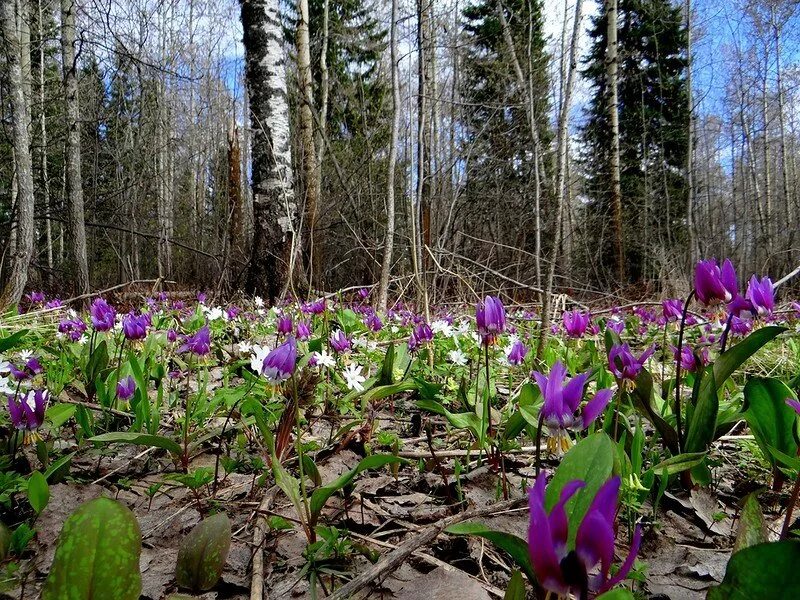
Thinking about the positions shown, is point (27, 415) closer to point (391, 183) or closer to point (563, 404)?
point (563, 404)

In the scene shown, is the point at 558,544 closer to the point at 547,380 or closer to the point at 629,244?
the point at 547,380

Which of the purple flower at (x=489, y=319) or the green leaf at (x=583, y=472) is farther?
the purple flower at (x=489, y=319)

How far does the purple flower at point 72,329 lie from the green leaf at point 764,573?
3.29 meters

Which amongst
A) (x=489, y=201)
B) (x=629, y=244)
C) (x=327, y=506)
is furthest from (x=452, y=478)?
(x=629, y=244)

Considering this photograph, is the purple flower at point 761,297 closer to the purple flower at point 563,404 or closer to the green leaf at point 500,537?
the purple flower at point 563,404

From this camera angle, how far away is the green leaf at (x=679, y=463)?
1.14 meters

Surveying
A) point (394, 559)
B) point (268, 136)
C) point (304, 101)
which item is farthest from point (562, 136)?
point (304, 101)

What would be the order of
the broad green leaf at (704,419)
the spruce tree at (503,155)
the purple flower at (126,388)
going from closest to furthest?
the broad green leaf at (704,419), the purple flower at (126,388), the spruce tree at (503,155)

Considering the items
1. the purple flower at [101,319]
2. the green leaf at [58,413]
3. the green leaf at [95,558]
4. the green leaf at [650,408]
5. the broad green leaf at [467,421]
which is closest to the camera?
the green leaf at [95,558]

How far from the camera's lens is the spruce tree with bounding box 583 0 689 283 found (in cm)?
1603

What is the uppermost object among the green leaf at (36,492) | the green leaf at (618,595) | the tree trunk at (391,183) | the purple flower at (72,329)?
the tree trunk at (391,183)

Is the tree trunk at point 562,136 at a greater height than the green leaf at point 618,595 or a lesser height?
greater

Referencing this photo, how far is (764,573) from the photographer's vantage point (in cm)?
56

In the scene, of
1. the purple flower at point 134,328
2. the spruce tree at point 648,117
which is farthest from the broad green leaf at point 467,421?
the spruce tree at point 648,117
